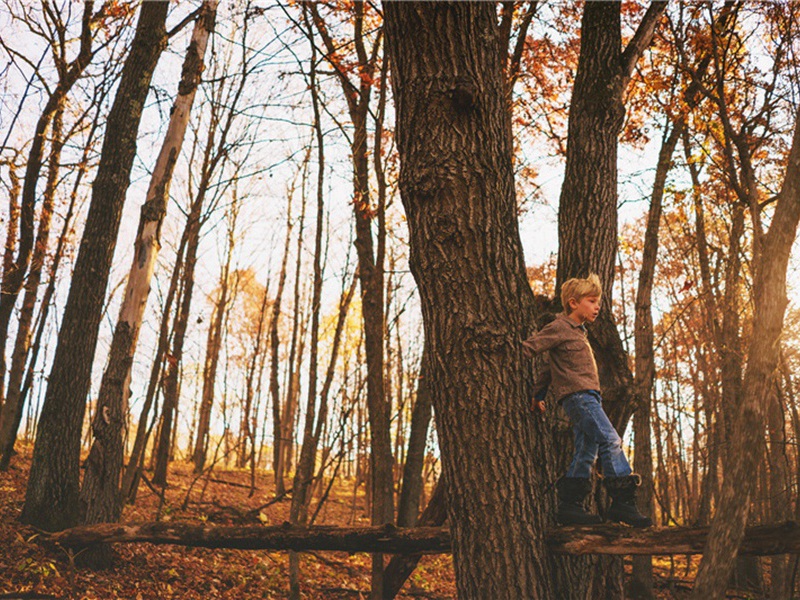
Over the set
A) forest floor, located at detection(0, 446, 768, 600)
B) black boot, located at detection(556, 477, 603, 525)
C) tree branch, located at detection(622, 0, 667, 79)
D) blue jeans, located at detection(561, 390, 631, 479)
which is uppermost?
tree branch, located at detection(622, 0, 667, 79)

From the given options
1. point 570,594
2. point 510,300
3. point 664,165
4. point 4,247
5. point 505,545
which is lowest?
point 570,594

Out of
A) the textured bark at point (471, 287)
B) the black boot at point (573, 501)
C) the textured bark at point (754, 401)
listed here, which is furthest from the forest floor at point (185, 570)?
the textured bark at point (754, 401)

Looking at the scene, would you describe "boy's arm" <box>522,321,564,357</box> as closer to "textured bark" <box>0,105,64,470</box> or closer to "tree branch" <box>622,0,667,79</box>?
"tree branch" <box>622,0,667,79</box>

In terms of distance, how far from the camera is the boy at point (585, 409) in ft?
11.5

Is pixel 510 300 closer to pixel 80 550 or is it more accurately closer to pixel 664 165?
pixel 80 550

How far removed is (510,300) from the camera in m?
3.14

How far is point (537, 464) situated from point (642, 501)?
688cm

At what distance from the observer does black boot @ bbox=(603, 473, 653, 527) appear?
358 centimetres

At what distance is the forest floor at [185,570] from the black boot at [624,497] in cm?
499

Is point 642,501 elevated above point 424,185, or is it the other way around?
point 424,185

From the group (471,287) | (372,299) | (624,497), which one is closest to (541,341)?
(471,287)

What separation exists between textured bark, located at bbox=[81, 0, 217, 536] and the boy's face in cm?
498

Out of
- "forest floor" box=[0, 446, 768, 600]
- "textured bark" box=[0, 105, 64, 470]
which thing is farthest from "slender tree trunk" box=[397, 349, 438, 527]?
"textured bark" box=[0, 105, 64, 470]

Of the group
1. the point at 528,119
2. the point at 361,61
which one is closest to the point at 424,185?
the point at 361,61
